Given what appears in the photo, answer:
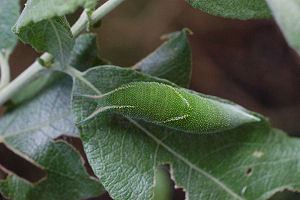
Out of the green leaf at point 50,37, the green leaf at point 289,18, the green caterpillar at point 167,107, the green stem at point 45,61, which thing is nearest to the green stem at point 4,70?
the green stem at point 45,61

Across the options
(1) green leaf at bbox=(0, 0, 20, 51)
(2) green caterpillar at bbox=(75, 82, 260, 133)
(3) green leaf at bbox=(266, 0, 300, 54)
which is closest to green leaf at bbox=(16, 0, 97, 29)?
(2) green caterpillar at bbox=(75, 82, 260, 133)

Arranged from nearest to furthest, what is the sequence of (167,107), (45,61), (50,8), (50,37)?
(50,8), (167,107), (50,37), (45,61)

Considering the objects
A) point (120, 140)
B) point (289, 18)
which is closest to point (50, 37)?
point (120, 140)

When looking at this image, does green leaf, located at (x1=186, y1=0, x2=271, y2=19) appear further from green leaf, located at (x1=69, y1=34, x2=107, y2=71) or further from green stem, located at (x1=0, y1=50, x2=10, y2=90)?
green stem, located at (x1=0, y1=50, x2=10, y2=90)

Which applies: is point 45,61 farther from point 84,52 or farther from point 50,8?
point 50,8

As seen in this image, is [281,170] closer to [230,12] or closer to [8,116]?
[230,12]
